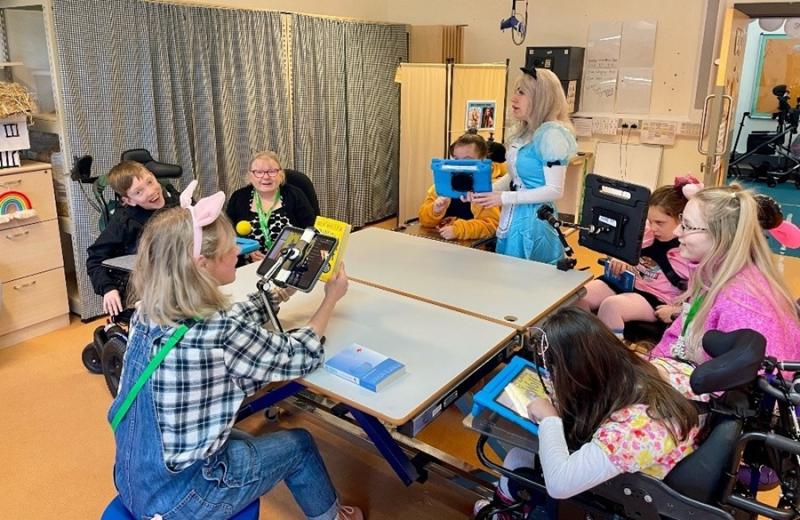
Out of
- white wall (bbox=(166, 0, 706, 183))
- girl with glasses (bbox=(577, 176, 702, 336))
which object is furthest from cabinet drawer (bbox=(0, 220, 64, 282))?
girl with glasses (bbox=(577, 176, 702, 336))

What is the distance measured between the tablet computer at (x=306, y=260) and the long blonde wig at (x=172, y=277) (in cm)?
27

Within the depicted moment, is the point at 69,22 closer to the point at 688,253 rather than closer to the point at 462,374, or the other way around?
the point at 462,374

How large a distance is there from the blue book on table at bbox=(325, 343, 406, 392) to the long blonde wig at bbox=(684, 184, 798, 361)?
79cm

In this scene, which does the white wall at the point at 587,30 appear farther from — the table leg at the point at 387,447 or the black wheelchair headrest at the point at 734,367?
the black wheelchair headrest at the point at 734,367

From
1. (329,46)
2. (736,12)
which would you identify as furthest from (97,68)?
(736,12)

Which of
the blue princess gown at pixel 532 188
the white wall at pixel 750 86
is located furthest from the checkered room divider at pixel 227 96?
the white wall at pixel 750 86

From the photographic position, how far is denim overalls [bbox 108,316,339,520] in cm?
146

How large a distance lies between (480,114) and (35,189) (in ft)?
10.3

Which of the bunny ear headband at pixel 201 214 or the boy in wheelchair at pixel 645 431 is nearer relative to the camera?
the boy in wheelchair at pixel 645 431

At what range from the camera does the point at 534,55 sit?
5.27 m

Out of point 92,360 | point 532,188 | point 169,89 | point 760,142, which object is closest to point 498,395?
point 532,188

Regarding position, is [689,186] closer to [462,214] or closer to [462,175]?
[462,175]

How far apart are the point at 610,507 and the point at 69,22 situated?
3.31 m

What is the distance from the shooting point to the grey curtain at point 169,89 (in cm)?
334
